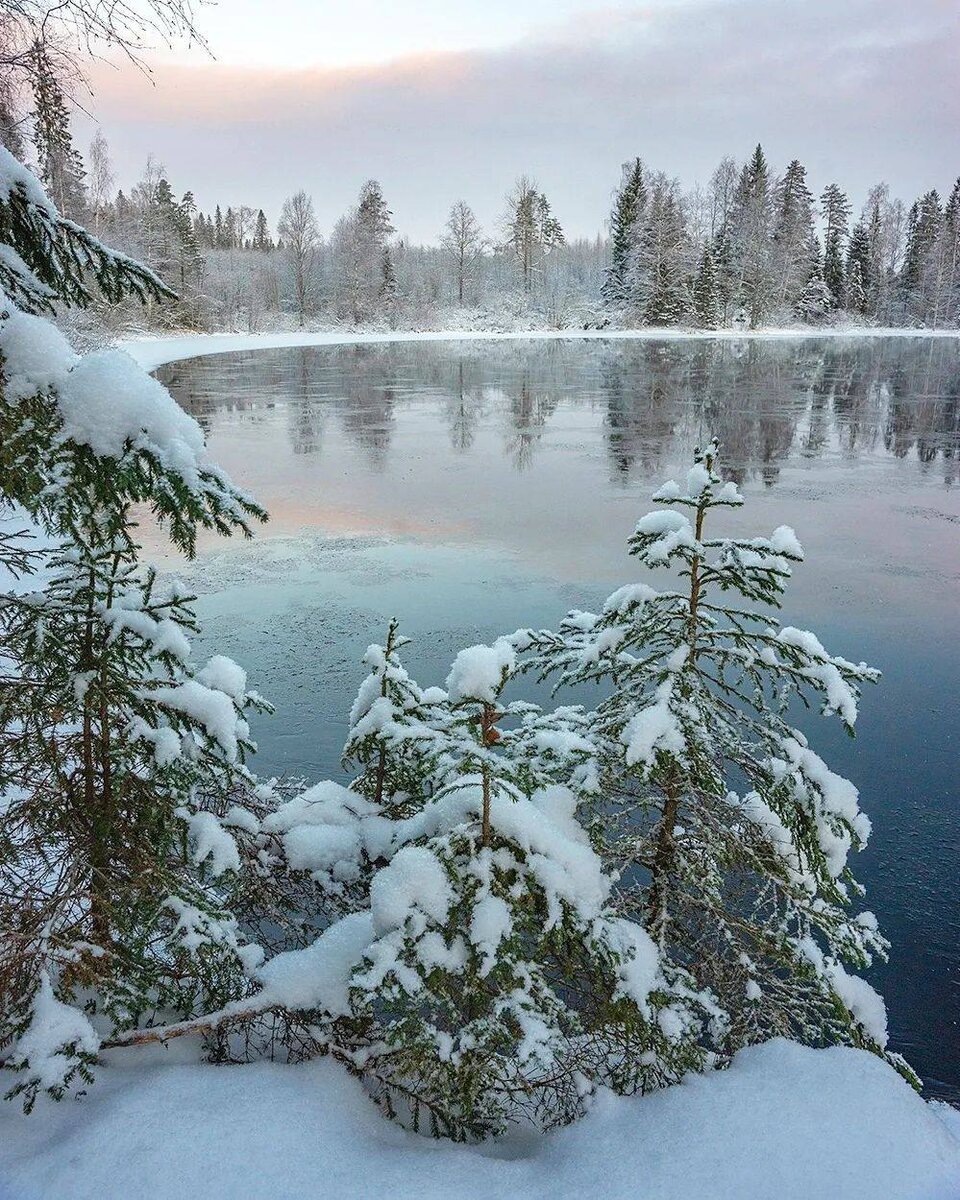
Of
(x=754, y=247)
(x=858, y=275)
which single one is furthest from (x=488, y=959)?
(x=858, y=275)

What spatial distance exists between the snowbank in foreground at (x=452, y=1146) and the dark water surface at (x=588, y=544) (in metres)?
2.14

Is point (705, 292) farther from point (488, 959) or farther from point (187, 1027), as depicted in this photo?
point (187, 1027)

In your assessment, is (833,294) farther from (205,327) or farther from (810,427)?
(810,427)

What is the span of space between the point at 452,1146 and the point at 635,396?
107ft

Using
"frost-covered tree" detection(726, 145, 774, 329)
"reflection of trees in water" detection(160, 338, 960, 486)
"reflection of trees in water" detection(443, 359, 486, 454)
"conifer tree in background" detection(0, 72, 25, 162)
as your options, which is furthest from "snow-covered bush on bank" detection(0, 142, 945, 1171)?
"frost-covered tree" detection(726, 145, 774, 329)

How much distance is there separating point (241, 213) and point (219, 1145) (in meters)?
156

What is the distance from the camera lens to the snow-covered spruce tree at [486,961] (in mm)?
3389

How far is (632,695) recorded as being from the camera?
185 inches

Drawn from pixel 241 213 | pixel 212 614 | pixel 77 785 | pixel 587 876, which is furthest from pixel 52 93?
pixel 241 213

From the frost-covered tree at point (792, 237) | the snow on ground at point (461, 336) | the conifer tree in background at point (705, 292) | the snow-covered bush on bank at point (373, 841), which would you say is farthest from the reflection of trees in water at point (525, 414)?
the frost-covered tree at point (792, 237)

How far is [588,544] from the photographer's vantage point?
47.1 ft

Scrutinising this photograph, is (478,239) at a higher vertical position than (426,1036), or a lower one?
higher

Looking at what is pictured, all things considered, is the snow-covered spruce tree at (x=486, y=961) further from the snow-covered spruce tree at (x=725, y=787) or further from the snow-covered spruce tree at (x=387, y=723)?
the snow-covered spruce tree at (x=387, y=723)

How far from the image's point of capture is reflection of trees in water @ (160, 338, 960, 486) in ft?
78.2
